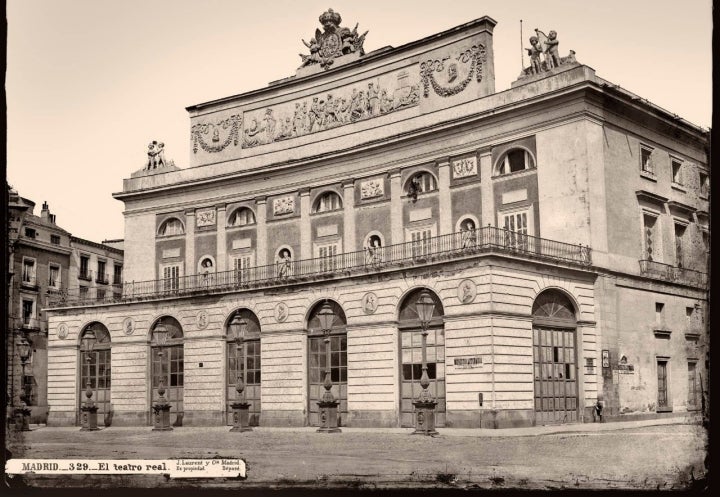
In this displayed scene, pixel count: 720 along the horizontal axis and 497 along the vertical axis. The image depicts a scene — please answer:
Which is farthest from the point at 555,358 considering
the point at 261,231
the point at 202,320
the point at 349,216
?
the point at 261,231

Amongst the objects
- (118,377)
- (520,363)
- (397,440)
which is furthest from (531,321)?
(118,377)

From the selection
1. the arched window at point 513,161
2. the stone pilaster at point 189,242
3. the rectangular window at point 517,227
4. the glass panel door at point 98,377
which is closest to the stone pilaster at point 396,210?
the arched window at point 513,161

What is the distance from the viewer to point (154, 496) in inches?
606

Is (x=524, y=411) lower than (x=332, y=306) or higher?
lower

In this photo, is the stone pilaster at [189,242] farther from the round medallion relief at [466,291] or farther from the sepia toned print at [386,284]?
the round medallion relief at [466,291]

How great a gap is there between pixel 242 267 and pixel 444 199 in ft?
31.2

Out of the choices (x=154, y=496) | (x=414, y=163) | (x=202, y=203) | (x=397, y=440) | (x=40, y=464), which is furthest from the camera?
(x=202, y=203)

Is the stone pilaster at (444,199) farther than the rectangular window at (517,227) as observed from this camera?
Yes

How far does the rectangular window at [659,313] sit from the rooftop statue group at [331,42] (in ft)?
35.7

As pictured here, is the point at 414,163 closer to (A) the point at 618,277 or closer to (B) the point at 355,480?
(A) the point at 618,277

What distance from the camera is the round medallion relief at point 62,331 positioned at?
1451 inches

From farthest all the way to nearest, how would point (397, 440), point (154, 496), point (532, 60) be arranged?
point (532, 60)
point (397, 440)
point (154, 496)

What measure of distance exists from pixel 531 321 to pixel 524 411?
2.87 m
